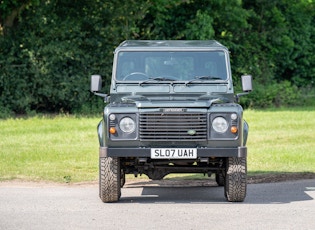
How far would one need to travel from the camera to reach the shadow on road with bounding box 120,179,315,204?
1413cm

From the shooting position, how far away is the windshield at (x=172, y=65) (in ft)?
49.2

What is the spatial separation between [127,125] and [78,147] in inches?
348

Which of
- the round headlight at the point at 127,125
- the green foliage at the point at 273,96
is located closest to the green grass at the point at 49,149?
the round headlight at the point at 127,125

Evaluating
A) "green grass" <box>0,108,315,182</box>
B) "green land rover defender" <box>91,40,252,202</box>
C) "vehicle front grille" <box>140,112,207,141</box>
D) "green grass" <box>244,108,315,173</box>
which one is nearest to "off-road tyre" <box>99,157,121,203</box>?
"green land rover defender" <box>91,40,252,202</box>

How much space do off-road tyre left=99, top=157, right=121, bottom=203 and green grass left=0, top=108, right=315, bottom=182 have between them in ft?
10.5

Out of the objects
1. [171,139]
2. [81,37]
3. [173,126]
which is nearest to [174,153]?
[171,139]

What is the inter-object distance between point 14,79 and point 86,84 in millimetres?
2399

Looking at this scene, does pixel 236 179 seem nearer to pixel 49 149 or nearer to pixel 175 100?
pixel 175 100

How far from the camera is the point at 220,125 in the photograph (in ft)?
44.4

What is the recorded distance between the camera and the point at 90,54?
34281 mm

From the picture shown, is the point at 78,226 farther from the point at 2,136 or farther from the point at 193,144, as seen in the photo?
the point at 2,136

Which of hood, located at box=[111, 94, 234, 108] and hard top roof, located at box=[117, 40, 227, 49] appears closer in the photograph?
hood, located at box=[111, 94, 234, 108]

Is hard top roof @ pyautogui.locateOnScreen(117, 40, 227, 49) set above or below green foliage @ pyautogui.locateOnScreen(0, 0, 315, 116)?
above

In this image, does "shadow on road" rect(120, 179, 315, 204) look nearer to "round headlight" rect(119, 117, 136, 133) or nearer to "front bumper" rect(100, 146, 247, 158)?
"front bumper" rect(100, 146, 247, 158)
